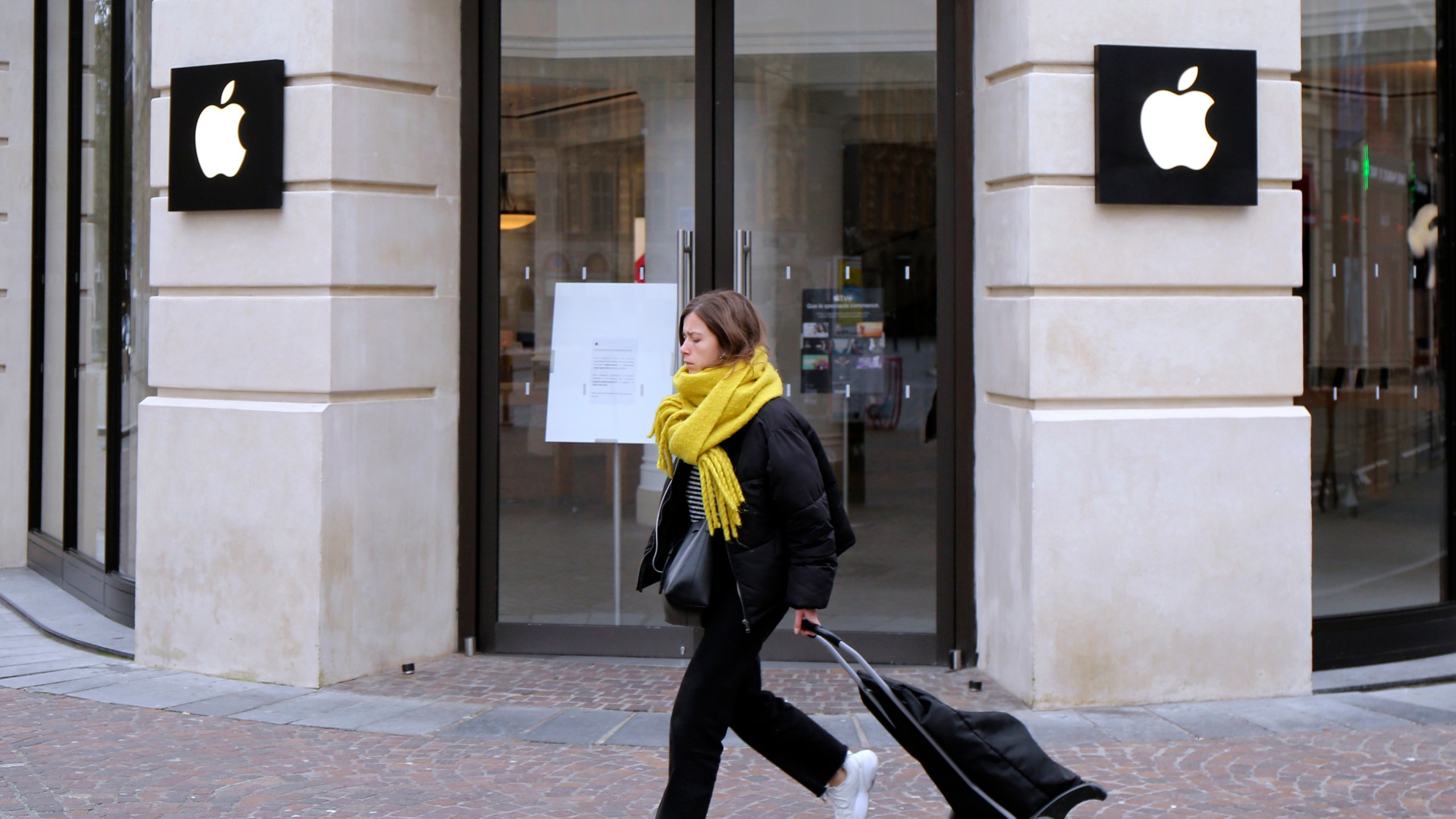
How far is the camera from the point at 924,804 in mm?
5301

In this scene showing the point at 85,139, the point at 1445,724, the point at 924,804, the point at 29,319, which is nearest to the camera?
the point at 924,804

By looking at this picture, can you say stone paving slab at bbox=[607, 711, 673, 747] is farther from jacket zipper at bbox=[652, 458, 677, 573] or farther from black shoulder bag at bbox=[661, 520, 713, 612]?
black shoulder bag at bbox=[661, 520, 713, 612]

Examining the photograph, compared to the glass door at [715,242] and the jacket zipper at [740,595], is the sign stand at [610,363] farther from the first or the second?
the jacket zipper at [740,595]

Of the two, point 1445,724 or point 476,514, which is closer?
point 1445,724

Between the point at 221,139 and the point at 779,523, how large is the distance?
401 cm

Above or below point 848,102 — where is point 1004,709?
below

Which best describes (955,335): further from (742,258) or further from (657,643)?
(657,643)

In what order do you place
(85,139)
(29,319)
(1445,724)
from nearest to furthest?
(1445,724) → (85,139) → (29,319)

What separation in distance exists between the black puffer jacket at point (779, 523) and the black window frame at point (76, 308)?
15.0 ft

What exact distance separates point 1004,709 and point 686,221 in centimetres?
283

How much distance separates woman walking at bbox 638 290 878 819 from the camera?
4531 mm

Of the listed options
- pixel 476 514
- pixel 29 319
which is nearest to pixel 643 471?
pixel 476 514

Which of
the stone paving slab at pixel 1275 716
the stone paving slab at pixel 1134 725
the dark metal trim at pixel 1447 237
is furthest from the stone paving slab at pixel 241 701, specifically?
the dark metal trim at pixel 1447 237

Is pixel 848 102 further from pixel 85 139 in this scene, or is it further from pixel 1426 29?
pixel 85 139
